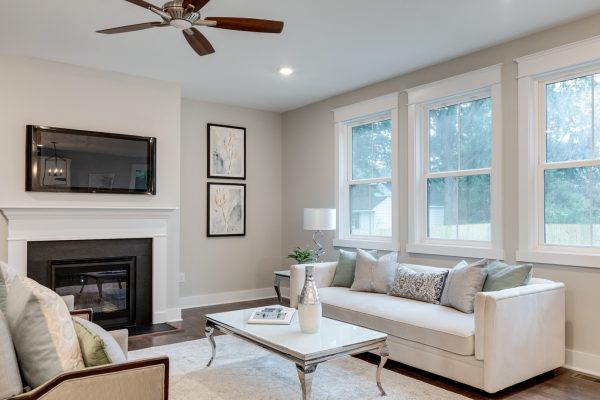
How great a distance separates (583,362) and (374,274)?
1.72 meters

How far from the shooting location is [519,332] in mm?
2967

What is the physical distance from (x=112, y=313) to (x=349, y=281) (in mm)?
2436

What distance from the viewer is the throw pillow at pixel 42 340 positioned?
1618 millimetres

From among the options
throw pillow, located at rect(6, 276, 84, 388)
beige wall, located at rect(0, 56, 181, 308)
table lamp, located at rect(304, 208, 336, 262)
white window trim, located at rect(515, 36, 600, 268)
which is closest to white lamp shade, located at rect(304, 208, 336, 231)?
table lamp, located at rect(304, 208, 336, 262)

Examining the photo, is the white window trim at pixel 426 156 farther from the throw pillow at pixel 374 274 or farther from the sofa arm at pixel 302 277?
the sofa arm at pixel 302 277

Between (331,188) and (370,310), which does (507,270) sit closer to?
(370,310)

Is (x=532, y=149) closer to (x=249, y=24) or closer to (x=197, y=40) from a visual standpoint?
(x=249, y=24)

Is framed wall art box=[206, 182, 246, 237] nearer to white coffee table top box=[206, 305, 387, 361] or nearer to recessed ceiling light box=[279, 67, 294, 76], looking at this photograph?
recessed ceiling light box=[279, 67, 294, 76]

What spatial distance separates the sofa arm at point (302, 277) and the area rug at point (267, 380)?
0.70 metres

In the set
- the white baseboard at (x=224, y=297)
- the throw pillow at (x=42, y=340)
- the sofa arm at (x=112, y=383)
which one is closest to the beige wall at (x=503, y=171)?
the white baseboard at (x=224, y=297)

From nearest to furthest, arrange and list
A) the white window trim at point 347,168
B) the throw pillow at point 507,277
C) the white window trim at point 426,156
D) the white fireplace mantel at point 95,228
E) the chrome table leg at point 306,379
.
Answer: the chrome table leg at point 306,379
the throw pillow at point 507,277
the white window trim at point 426,156
the white fireplace mantel at point 95,228
the white window trim at point 347,168

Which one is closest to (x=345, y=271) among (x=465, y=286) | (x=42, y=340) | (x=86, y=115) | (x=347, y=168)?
(x=465, y=286)

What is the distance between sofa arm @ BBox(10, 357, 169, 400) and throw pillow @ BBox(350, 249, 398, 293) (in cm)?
267

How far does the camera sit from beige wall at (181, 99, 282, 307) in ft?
18.9
